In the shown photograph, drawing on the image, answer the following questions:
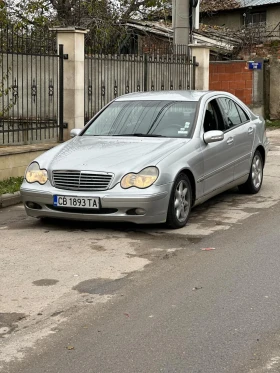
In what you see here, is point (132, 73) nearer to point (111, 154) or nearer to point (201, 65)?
point (201, 65)

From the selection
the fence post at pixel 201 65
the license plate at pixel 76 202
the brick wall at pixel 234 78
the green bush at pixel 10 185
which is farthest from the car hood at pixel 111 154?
the brick wall at pixel 234 78

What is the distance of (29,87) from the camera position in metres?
12.8

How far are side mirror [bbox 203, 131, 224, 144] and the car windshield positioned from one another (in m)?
0.21

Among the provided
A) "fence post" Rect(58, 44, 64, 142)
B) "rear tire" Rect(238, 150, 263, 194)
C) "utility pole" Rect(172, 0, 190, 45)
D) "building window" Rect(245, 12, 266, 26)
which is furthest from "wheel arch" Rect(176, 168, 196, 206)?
"building window" Rect(245, 12, 266, 26)

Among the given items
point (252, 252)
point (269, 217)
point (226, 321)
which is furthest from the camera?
point (269, 217)

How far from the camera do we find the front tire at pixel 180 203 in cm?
803

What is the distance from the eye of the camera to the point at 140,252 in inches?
283

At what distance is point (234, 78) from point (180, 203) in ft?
49.6

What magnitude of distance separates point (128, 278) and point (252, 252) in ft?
4.96

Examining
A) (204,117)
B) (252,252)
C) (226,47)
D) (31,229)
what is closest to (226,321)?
(252,252)

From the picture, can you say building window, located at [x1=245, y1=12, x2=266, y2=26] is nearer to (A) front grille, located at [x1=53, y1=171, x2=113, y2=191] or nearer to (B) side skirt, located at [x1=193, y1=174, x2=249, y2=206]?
(B) side skirt, located at [x1=193, y1=174, x2=249, y2=206]

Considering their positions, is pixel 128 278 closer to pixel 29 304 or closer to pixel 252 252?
pixel 29 304

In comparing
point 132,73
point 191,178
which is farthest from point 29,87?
point 191,178

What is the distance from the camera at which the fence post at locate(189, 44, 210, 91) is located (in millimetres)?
17547
